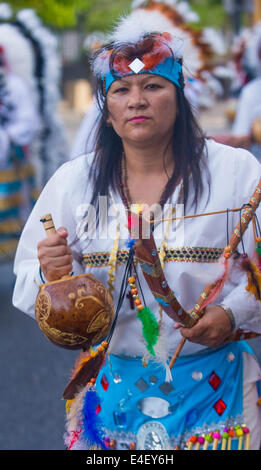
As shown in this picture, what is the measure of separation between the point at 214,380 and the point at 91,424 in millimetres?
409

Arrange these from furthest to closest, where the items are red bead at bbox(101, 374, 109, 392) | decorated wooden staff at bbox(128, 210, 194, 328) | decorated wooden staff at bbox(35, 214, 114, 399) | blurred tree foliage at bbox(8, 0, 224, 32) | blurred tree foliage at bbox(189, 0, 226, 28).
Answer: blurred tree foliage at bbox(189, 0, 226, 28) → blurred tree foliage at bbox(8, 0, 224, 32) → red bead at bbox(101, 374, 109, 392) → decorated wooden staff at bbox(35, 214, 114, 399) → decorated wooden staff at bbox(128, 210, 194, 328)

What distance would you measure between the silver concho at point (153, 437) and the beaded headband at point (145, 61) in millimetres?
1025

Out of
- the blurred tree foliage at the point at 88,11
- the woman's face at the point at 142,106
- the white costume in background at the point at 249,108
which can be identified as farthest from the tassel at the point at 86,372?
the blurred tree foliage at the point at 88,11

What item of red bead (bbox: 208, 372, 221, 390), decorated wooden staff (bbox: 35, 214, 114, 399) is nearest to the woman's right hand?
decorated wooden staff (bbox: 35, 214, 114, 399)

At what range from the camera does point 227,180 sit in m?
1.94

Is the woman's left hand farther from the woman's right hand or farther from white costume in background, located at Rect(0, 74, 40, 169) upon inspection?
white costume in background, located at Rect(0, 74, 40, 169)

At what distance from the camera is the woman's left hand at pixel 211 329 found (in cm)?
177

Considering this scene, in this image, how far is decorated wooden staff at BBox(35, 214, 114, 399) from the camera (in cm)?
169

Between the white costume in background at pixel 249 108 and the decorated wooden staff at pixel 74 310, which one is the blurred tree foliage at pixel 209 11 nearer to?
the white costume in background at pixel 249 108

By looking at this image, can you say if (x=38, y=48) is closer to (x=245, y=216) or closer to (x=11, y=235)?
(x=11, y=235)

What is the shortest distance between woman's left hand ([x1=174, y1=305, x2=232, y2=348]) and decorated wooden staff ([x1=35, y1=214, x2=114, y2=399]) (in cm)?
22

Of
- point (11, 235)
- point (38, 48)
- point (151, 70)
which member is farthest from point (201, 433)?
point (38, 48)
